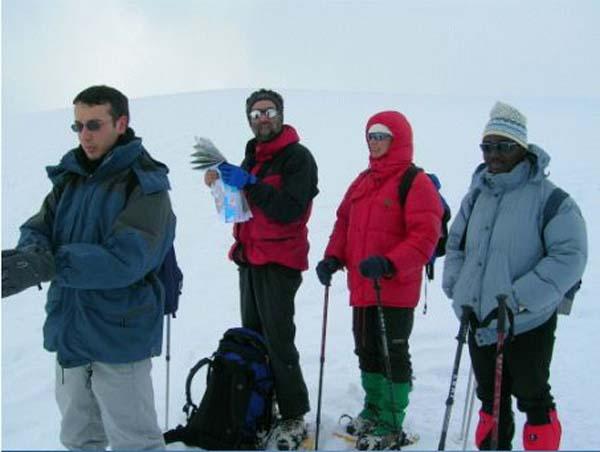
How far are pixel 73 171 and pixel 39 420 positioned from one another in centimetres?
259

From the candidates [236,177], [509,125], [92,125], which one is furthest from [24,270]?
[509,125]

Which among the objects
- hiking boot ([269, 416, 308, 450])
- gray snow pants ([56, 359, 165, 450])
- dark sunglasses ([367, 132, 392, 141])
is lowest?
hiking boot ([269, 416, 308, 450])

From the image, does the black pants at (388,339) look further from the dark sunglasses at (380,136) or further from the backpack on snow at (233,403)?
the dark sunglasses at (380,136)

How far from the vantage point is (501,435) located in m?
3.63

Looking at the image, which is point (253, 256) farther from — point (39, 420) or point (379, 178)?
point (39, 420)

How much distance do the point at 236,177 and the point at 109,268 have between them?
1.37 meters

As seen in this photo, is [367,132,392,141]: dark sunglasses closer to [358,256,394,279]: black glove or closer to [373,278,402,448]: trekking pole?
[358,256,394,279]: black glove

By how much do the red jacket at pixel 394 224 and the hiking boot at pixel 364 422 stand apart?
2.72 feet

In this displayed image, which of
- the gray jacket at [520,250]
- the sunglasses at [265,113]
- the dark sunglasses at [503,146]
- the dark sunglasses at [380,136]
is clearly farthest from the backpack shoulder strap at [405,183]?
the sunglasses at [265,113]

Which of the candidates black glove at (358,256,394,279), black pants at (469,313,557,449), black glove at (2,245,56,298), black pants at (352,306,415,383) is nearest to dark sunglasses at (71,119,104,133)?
black glove at (2,245,56,298)

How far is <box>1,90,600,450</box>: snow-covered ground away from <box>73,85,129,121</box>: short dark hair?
2497 millimetres

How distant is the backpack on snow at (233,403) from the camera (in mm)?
3918

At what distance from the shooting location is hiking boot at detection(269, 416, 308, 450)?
13.0 ft

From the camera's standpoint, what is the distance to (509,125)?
3352 mm
